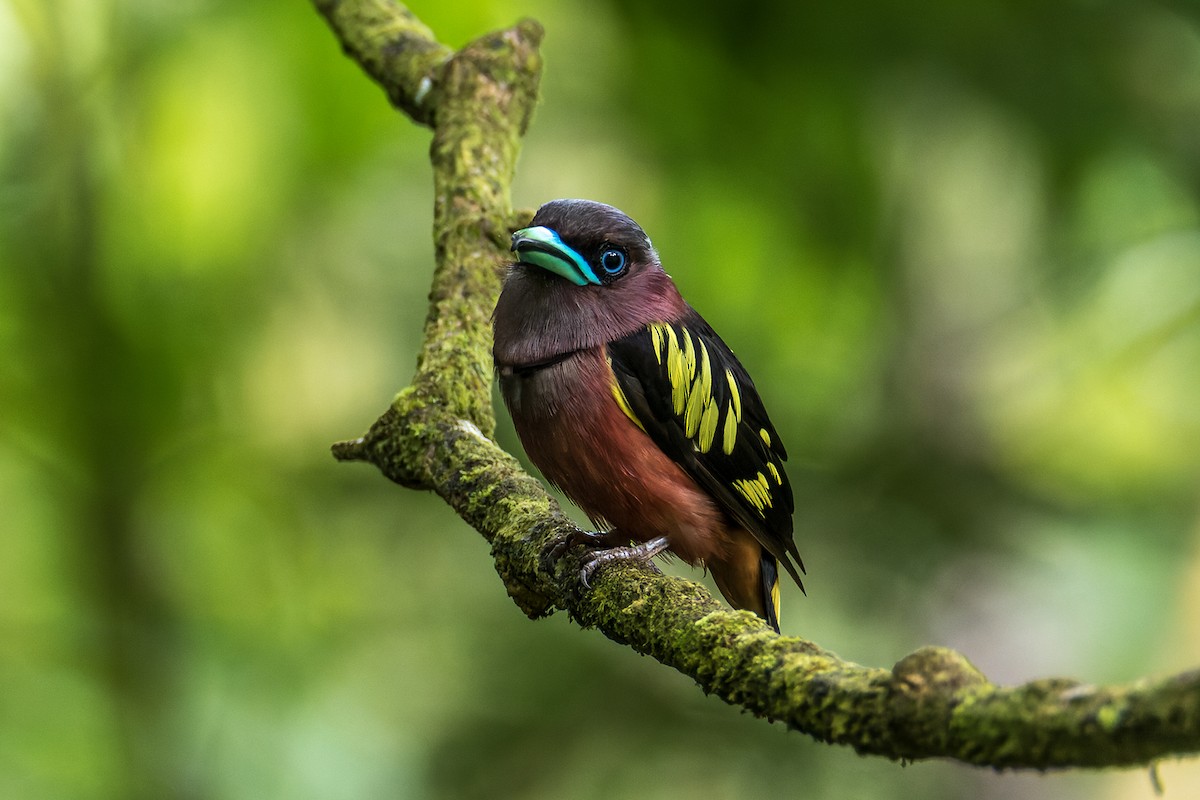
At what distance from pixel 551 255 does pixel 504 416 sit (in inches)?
123

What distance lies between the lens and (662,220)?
6262 millimetres

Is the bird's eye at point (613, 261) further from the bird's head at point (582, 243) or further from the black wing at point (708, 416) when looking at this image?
the black wing at point (708, 416)

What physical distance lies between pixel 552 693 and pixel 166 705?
195 cm

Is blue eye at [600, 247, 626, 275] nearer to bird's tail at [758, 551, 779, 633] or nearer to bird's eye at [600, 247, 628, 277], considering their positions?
bird's eye at [600, 247, 628, 277]

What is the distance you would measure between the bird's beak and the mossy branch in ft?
1.57

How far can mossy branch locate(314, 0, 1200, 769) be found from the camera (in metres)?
1.51

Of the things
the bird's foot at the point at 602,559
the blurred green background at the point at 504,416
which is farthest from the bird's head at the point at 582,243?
the blurred green background at the point at 504,416

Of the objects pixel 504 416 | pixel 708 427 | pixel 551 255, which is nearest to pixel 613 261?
pixel 551 255

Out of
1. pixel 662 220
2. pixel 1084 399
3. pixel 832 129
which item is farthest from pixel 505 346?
pixel 1084 399

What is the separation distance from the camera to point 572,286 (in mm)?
3572

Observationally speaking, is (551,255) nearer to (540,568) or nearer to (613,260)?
(613,260)

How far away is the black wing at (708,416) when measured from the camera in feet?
11.4

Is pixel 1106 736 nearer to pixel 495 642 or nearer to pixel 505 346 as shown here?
pixel 505 346

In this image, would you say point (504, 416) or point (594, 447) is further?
point (504, 416)
